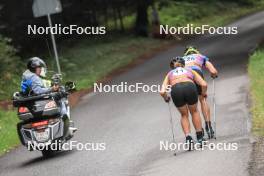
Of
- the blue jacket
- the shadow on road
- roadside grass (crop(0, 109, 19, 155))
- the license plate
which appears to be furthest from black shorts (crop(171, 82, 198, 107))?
roadside grass (crop(0, 109, 19, 155))

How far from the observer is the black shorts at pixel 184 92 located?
1334 centimetres

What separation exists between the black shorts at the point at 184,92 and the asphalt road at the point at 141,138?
0.99 meters

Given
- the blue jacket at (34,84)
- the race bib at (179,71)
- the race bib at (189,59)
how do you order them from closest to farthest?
the race bib at (179,71)
the race bib at (189,59)
the blue jacket at (34,84)

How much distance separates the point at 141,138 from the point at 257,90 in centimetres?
456

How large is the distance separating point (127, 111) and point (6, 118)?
150 inches

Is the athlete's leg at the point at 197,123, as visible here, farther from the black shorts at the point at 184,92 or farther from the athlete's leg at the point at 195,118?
the black shorts at the point at 184,92

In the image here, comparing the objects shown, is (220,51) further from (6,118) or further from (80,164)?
(80,164)

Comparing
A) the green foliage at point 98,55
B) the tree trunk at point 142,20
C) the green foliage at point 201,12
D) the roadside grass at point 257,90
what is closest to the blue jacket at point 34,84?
the roadside grass at point 257,90

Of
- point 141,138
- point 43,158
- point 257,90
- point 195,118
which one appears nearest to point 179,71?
point 195,118

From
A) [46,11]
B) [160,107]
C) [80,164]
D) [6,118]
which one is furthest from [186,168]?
[46,11]

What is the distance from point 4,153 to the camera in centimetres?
1700

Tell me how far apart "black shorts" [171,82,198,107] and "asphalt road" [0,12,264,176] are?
0.99 meters

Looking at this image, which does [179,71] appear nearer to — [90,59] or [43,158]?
[43,158]

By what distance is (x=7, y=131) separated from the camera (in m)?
19.6
